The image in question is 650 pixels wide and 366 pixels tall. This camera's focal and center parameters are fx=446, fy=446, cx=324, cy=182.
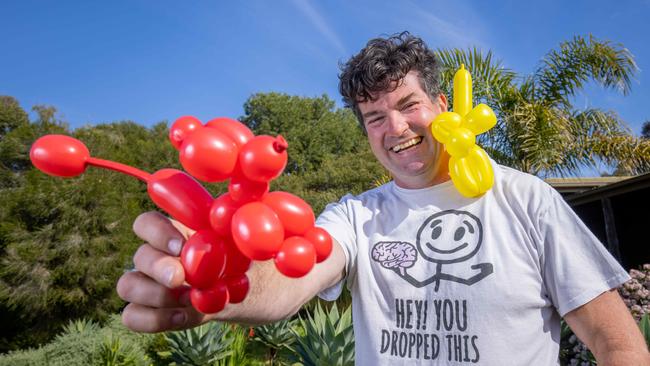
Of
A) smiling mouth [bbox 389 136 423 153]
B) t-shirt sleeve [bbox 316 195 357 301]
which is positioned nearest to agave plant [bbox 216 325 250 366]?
t-shirt sleeve [bbox 316 195 357 301]

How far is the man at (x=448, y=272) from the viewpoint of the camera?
142 centimetres

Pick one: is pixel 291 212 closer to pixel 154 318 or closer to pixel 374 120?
pixel 154 318

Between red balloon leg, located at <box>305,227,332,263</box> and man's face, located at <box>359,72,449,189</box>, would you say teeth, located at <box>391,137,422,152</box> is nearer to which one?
man's face, located at <box>359,72,449,189</box>

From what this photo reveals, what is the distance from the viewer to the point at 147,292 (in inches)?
35.9

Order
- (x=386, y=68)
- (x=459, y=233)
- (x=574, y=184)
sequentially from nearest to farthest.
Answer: (x=459, y=233)
(x=386, y=68)
(x=574, y=184)

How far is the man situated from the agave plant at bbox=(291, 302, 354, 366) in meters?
3.68

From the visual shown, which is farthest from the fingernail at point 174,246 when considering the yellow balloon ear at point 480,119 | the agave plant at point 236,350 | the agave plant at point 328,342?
the agave plant at point 236,350

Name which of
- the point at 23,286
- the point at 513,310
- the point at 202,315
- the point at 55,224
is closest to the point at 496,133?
the point at 513,310

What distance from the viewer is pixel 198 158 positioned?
79 centimetres

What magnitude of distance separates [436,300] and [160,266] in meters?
1.00

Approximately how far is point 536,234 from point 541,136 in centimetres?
828

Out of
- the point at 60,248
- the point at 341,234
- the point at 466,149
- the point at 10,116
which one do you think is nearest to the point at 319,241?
the point at 341,234

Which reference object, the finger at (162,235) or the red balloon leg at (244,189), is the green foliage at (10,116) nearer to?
the finger at (162,235)

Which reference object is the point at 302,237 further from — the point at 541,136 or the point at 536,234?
the point at 541,136
